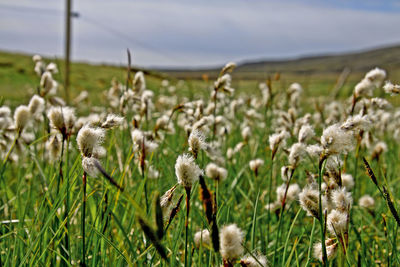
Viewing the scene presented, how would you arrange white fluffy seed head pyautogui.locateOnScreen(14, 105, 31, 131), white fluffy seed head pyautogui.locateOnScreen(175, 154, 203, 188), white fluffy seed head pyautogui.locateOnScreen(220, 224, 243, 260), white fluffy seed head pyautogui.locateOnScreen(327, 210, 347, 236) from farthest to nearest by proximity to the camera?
white fluffy seed head pyautogui.locateOnScreen(14, 105, 31, 131) < white fluffy seed head pyautogui.locateOnScreen(327, 210, 347, 236) < white fluffy seed head pyautogui.locateOnScreen(175, 154, 203, 188) < white fluffy seed head pyautogui.locateOnScreen(220, 224, 243, 260)

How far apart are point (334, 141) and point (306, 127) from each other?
1.57 ft

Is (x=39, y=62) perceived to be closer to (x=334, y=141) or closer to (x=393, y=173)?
(x=334, y=141)

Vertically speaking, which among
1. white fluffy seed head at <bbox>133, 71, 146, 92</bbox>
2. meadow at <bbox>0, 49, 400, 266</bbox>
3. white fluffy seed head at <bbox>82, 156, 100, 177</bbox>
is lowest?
meadow at <bbox>0, 49, 400, 266</bbox>

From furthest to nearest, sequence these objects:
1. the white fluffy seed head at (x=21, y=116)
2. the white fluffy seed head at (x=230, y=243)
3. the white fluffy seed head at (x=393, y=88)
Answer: the white fluffy seed head at (x=21, y=116)
the white fluffy seed head at (x=393, y=88)
the white fluffy seed head at (x=230, y=243)

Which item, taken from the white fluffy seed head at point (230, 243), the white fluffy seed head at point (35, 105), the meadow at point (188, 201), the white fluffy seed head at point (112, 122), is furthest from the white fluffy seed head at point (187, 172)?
the white fluffy seed head at point (35, 105)

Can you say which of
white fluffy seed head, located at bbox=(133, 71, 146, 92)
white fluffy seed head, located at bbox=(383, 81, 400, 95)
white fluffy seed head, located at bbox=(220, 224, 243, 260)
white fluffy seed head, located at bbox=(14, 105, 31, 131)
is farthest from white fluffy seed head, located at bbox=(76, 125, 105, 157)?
white fluffy seed head, located at bbox=(133, 71, 146, 92)

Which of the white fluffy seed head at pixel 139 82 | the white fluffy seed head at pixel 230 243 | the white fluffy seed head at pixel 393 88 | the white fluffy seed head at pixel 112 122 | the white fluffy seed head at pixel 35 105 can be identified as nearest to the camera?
the white fluffy seed head at pixel 230 243

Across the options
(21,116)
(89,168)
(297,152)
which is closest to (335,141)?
(297,152)

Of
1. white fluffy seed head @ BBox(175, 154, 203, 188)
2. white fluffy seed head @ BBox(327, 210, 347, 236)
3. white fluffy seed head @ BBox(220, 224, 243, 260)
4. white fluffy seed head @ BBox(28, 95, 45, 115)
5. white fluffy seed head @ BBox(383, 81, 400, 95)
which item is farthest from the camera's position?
white fluffy seed head @ BBox(28, 95, 45, 115)

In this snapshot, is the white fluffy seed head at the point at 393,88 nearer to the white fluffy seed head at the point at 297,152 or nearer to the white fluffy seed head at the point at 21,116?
the white fluffy seed head at the point at 297,152

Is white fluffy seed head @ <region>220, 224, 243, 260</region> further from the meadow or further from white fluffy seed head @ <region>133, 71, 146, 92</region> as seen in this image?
white fluffy seed head @ <region>133, 71, 146, 92</region>

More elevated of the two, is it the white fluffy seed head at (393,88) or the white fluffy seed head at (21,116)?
the white fluffy seed head at (393,88)

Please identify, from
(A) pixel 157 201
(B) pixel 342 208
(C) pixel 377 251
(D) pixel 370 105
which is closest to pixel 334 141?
(B) pixel 342 208

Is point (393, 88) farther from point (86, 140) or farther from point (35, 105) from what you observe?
point (35, 105)
